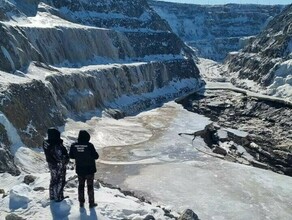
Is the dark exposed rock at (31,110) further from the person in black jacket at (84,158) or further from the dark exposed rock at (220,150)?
the person in black jacket at (84,158)

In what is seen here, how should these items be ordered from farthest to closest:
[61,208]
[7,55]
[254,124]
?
1. [254,124]
2. [7,55]
3. [61,208]

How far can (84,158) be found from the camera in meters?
12.4

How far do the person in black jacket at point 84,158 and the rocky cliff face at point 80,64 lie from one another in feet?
43.8

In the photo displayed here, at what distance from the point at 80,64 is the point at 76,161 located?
40025mm

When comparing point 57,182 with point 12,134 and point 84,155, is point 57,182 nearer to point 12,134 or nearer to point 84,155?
point 84,155

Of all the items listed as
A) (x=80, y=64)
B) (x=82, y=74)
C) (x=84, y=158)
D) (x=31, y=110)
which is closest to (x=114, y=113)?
(x=82, y=74)

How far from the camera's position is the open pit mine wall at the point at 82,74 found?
30.8 m

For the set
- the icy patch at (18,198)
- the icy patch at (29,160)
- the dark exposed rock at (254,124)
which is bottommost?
the dark exposed rock at (254,124)

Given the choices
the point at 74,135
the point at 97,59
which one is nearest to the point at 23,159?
the point at 74,135

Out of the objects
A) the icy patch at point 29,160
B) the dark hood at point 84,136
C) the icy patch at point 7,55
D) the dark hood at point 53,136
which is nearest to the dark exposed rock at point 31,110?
the icy patch at point 29,160

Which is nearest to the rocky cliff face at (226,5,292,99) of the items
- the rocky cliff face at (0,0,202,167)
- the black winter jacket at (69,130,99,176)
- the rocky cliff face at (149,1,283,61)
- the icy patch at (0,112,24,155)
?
the rocky cliff face at (0,0,202,167)

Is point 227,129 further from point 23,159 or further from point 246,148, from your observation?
point 23,159

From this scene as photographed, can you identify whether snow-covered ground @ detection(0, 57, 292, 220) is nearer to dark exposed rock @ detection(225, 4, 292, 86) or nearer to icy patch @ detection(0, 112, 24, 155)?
icy patch @ detection(0, 112, 24, 155)

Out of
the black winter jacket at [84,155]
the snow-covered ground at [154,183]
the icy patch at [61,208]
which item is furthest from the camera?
the snow-covered ground at [154,183]
